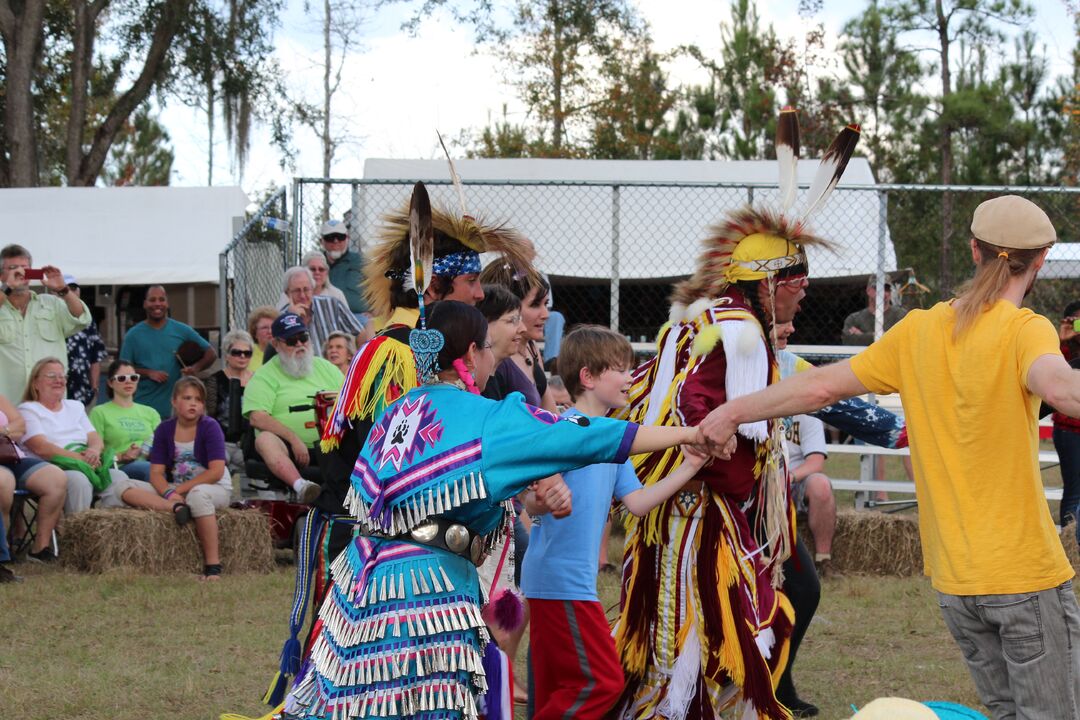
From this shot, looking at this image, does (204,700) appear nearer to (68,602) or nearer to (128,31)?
(68,602)

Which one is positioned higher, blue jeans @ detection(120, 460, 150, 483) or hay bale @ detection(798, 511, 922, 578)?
blue jeans @ detection(120, 460, 150, 483)

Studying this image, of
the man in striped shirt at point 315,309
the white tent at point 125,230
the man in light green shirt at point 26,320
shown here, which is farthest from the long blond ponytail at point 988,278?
the white tent at point 125,230

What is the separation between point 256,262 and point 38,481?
8.54 ft

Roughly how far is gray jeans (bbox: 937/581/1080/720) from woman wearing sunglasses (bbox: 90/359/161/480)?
644 centimetres

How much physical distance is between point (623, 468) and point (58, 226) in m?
11.9

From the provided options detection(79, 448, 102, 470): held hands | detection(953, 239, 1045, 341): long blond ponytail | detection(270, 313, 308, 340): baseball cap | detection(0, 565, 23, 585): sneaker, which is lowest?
detection(0, 565, 23, 585): sneaker

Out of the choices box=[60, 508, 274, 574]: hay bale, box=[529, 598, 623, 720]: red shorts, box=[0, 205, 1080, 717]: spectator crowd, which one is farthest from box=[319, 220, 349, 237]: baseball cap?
box=[529, 598, 623, 720]: red shorts

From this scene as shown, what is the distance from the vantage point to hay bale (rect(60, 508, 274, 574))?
7.50 metres

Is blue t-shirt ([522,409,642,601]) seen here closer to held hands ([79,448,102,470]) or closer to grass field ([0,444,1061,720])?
grass field ([0,444,1061,720])

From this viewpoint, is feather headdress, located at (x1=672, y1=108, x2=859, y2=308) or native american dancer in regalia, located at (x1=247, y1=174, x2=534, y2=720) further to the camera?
feather headdress, located at (x1=672, y1=108, x2=859, y2=308)

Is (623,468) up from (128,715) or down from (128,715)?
up

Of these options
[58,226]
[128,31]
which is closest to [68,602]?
[58,226]

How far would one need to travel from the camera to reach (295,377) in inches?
310

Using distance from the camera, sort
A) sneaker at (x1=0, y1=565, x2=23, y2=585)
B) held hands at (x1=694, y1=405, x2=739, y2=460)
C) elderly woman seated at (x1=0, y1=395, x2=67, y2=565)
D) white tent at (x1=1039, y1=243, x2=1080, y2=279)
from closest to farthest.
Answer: held hands at (x1=694, y1=405, x2=739, y2=460)
sneaker at (x1=0, y1=565, x2=23, y2=585)
elderly woman seated at (x1=0, y1=395, x2=67, y2=565)
white tent at (x1=1039, y1=243, x2=1080, y2=279)
